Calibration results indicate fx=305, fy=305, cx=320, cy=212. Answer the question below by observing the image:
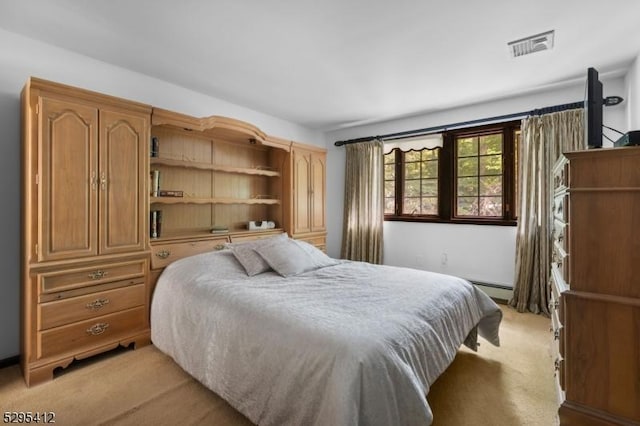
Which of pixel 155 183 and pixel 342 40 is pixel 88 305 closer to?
pixel 155 183

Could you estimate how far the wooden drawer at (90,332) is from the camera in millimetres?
2070

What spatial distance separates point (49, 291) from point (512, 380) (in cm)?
320

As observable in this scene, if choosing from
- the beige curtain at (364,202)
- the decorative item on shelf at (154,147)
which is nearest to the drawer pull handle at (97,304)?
the decorative item on shelf at (154,147)

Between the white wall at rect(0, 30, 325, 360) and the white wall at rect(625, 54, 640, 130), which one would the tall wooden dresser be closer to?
the white wall at rect(625, 54, 640, 130)

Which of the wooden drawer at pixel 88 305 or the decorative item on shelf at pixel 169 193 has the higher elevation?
the decorative item on shelf at pixel 169 193

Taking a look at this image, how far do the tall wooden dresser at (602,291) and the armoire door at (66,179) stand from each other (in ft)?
9.76

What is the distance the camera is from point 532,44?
232 centimetres

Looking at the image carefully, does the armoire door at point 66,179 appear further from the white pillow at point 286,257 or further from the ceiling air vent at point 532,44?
the ceiling air vent at point 532,44

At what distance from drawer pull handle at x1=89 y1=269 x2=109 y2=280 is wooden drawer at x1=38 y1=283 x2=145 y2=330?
122 millimetres

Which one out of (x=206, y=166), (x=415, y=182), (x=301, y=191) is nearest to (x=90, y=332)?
(x=206, y=166)

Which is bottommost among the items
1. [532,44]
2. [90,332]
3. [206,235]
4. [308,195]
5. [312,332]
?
[90,332]

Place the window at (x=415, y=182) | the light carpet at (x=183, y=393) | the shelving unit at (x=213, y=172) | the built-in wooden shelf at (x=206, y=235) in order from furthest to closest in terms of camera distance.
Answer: the window at (x=415, y=182) < the shelving unit at (x=213, y=172) < the built-in wooden shelf at (x=206, y=235) < the light carpet at (x=183, y=393)

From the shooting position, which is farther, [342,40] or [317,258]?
[317,258]

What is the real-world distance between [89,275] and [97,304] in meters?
0.23
